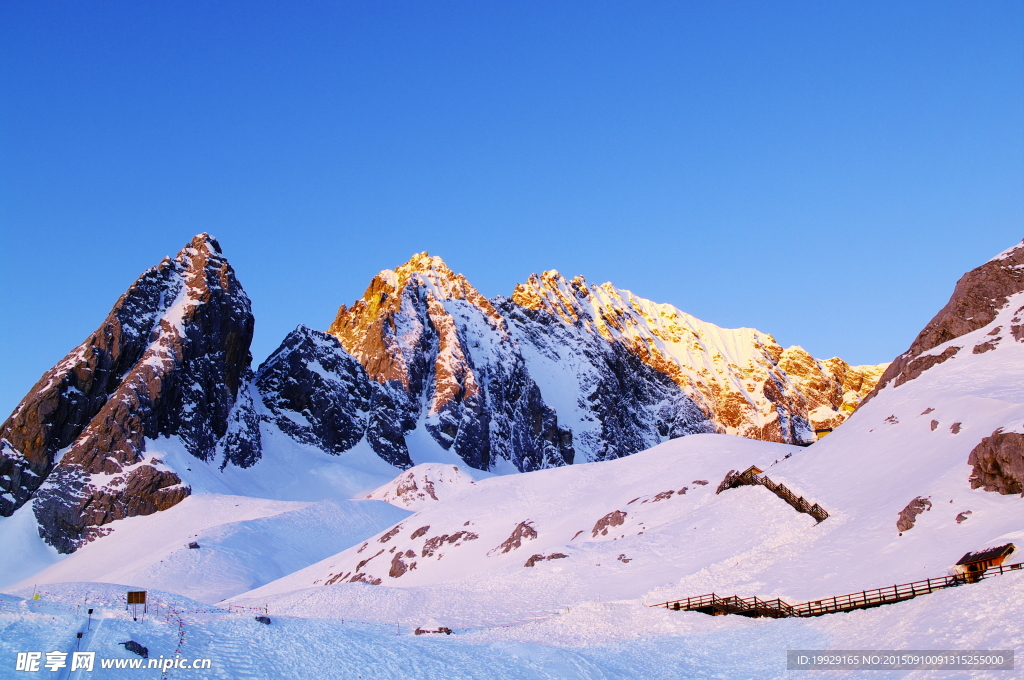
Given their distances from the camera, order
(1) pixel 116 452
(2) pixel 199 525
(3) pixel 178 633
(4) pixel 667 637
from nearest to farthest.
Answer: (3) pixel 178 633 → (4) pixel 667 637 → (2) pixel 199 525 → (1) pixel 116 452

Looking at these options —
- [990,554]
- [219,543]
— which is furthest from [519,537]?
[990,554]

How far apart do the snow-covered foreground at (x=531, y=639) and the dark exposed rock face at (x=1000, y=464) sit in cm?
1256

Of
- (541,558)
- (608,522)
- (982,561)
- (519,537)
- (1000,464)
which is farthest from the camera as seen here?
(519,537)

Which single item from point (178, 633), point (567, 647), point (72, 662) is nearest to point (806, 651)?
point (567, 647)

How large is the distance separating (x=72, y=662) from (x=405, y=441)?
156 metres

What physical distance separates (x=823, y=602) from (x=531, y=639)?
13.5 m

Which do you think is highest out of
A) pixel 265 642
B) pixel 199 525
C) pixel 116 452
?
pixel 116 452

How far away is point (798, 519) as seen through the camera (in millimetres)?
55500

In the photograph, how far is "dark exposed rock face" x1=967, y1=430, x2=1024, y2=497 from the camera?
45.2 meters

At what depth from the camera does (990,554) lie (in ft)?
123

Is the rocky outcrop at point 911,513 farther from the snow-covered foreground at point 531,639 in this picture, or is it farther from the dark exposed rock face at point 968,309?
the dark exposed rock face at point 968,309

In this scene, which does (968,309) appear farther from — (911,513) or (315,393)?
(315,393)

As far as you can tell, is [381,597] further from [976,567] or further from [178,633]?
[976,567]

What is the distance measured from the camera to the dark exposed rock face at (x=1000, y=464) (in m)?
45.2
